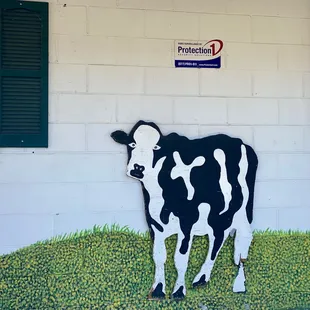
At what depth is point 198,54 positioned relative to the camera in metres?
3.03

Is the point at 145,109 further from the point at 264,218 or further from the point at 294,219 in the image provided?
the point at 294,219

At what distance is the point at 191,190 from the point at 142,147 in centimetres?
47

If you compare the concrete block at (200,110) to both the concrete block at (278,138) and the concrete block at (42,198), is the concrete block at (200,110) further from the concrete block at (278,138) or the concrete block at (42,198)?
the concrete block at (42,198)

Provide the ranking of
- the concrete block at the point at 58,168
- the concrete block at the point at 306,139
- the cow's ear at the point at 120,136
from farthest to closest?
the concrete block at the point at 306,139
the cow's ear at the point at 120,136
the concrete block at the point at 58,168

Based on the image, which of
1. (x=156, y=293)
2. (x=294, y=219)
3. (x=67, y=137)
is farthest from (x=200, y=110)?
(x=156, y=293)

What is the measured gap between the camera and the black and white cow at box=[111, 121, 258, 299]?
9.68 ft

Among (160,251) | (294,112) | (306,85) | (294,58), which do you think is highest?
(294,58)

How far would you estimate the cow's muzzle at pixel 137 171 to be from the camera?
294 cm

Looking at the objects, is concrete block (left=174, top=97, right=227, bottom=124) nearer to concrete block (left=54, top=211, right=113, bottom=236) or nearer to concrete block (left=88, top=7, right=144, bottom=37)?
concrete block (left=88, top=7, right=144, bottom=37)

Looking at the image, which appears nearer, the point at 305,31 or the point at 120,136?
the point at 120,136

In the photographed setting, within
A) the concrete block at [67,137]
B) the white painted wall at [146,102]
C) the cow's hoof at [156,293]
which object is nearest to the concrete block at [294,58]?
the white painted wall at [146,102]

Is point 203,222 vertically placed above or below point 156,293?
above

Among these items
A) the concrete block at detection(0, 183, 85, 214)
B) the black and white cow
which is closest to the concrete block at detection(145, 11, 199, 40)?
the black and white cow

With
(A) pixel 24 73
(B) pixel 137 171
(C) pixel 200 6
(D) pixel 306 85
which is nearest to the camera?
(A) pixel 24 73
